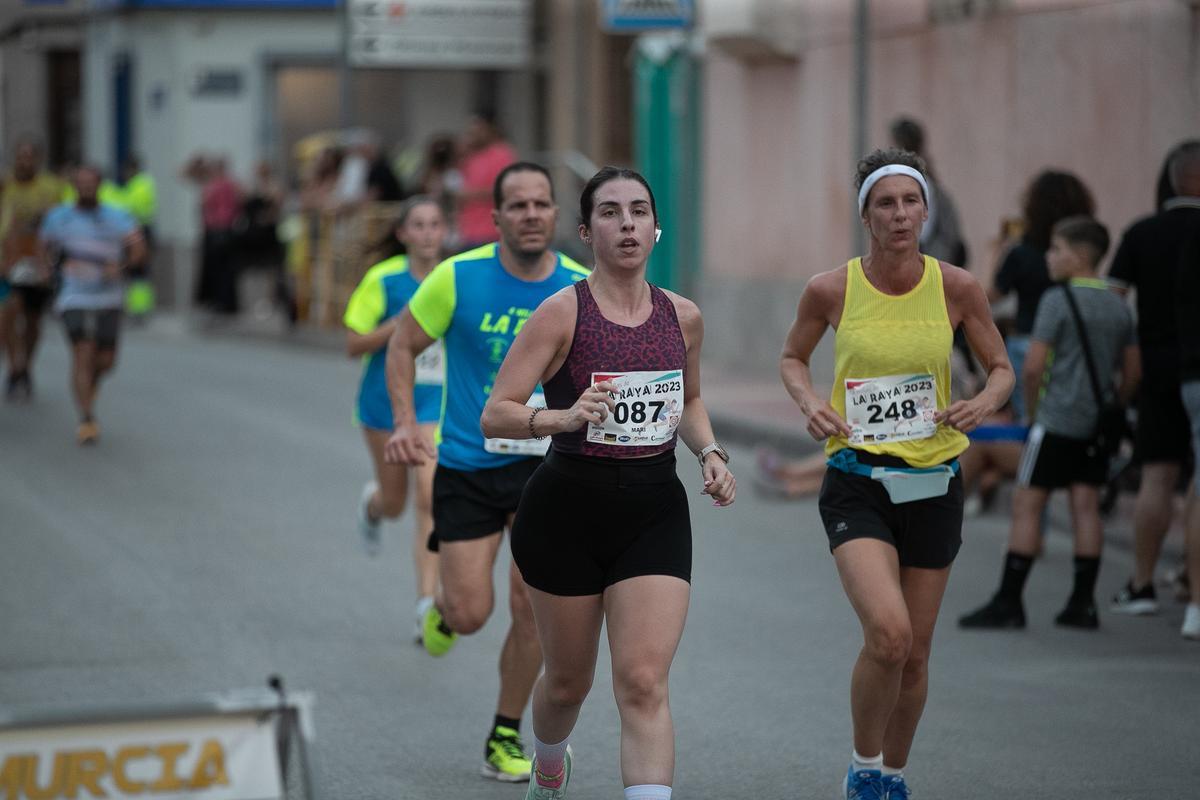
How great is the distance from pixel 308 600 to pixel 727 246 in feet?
38.5

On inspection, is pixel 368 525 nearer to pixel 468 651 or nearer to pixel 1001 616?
pixel 468 651

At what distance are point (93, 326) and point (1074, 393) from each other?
881cm

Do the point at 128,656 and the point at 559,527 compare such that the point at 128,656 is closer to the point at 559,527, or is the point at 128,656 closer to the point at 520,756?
the point at 520,756

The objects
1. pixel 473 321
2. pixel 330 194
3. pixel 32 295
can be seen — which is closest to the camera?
pixel 473 321

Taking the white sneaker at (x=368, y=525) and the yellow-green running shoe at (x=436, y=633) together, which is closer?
the yellow-green running shoe at (x=436, y=633)

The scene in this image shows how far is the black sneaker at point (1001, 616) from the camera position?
8.83 metres

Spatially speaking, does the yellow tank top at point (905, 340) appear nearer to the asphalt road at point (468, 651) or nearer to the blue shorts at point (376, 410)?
the asphalt road at point (468, 651)

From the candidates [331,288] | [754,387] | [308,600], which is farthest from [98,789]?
[331,288]

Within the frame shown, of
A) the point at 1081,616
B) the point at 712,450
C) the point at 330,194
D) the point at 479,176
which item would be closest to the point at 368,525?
the point at 1081,616

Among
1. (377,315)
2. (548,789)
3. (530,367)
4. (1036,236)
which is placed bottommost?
(548,789)

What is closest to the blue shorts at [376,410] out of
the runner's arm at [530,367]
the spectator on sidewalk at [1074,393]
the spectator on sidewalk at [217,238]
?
the spectator on sidewalk at [1074,393]

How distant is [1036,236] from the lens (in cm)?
986

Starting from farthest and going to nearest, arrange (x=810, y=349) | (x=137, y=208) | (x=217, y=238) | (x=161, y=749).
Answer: (x=217, y=238) → (x=137, y=208) → (x=810, y=349) → (x=161, y=749)

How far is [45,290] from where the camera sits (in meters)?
17.8
